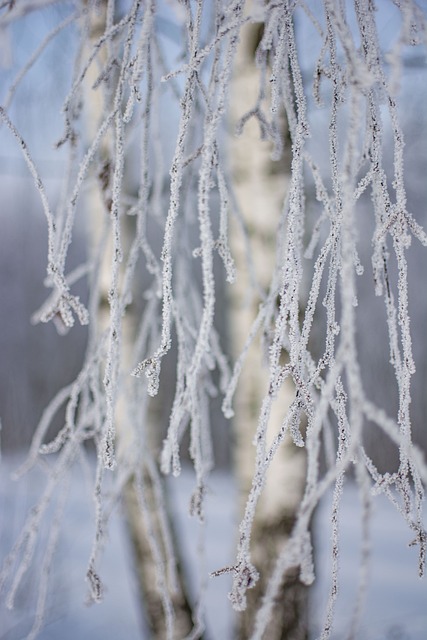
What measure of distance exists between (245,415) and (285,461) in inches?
5.7

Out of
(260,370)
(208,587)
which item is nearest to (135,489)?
(260,370)

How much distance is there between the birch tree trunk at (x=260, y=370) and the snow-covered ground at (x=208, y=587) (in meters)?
0.55

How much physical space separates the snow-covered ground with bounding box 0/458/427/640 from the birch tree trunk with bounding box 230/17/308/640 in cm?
55

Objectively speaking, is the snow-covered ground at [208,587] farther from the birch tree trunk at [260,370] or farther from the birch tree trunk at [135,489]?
the birch tree trunk at [260,370]

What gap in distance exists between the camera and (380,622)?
3.09 meters

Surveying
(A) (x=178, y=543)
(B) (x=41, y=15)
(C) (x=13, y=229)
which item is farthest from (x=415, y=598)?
(C) (x=13, y=229)

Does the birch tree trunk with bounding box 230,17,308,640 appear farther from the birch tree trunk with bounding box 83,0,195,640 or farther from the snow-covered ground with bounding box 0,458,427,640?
the snow-covered ground with bounding box 0,458,427,640

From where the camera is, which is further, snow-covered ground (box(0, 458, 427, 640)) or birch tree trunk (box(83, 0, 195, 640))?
snow-covered ground (box(0, 458, 427, 640))

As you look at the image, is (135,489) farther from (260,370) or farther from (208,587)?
(208,587)

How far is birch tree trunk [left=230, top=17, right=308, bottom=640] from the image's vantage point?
1397 millimetres

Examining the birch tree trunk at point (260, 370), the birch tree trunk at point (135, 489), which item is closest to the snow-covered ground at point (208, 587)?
the birch tree trunk at point (135, 489)

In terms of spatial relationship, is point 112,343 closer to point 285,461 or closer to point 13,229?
point 285,461

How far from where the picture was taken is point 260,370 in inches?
57.2

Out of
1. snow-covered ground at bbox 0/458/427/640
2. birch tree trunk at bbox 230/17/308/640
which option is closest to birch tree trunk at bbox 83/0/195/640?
snow-covered ground at bbox 0/458/427/640
